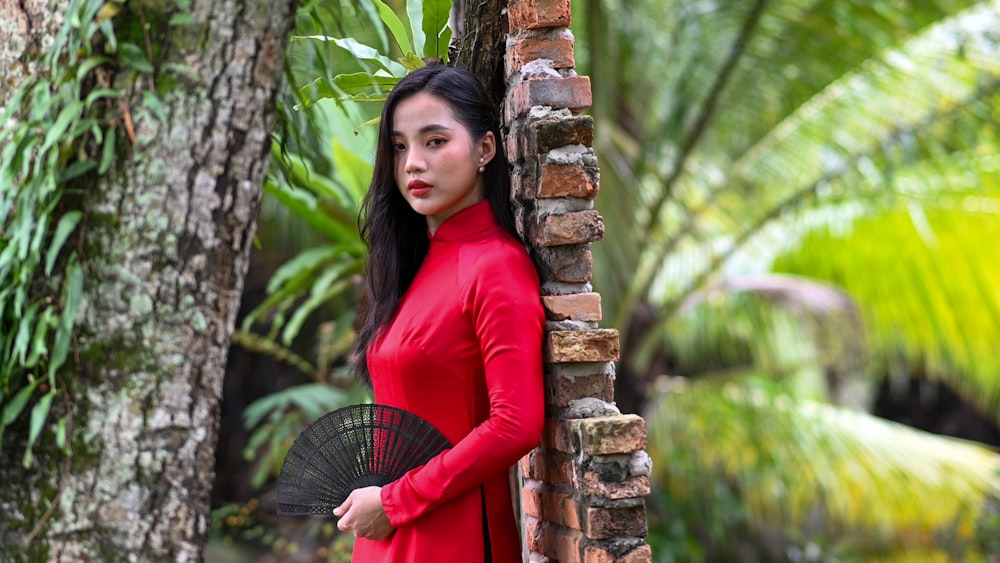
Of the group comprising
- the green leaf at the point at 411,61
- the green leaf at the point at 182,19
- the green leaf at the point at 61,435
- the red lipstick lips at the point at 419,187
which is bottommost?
the green leaf at the point at 61,435

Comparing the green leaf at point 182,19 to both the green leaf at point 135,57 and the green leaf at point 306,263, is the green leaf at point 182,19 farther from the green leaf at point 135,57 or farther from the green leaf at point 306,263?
the green leaf at point 306,263

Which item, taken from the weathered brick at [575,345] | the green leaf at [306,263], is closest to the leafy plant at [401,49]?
the weathered brick at [575,345]

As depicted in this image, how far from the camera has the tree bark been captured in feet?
7.09

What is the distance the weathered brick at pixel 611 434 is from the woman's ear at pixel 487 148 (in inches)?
21.3

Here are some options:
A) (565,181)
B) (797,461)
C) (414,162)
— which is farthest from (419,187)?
(797,461)

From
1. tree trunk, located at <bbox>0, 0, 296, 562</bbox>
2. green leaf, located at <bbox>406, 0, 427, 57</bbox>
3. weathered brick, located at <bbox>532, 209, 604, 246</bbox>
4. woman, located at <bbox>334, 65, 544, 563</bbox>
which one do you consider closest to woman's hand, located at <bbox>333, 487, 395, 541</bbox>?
woman, located at <bbox>334, 65, 544, 563</bbox>

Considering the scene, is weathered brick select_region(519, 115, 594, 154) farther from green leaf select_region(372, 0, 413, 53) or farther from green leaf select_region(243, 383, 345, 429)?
green leaf select_region(243, 383, 345, 429)

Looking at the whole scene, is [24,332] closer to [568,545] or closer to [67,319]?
[67,319]

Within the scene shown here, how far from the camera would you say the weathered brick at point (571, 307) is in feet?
6.25

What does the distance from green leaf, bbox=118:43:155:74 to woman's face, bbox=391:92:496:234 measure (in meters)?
0.46

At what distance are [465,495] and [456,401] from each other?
6.6 inches

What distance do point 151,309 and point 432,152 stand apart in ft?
1.96

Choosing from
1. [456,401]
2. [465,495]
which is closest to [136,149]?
[456,401]

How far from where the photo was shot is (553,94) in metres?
1.97
